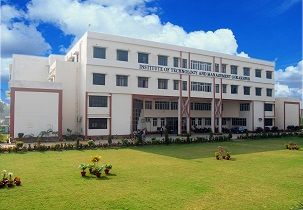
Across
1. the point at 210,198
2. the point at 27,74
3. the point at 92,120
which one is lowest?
the point at 210,198

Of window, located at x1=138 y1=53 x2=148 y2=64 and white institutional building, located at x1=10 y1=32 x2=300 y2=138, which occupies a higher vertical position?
window, located at x1=138 y1=53 x2=148 y2=64

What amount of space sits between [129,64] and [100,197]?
26239mm

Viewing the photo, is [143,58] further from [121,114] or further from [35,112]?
[35,112]

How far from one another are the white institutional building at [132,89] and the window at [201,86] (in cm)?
13

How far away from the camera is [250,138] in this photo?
3512cm

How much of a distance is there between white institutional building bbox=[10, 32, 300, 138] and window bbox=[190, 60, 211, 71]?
0.44 feet

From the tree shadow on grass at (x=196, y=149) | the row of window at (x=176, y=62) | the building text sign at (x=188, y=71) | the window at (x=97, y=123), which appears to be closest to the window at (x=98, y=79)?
the row of window at (x=176, y=62)

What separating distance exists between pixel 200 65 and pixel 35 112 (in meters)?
22.0

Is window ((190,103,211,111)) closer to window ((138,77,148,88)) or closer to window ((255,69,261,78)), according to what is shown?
window ((255,69,261,78))

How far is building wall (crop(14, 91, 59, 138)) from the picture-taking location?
2953 centimetres

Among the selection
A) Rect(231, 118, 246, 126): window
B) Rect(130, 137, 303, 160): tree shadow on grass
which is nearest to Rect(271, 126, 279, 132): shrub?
Rect(231, 118, 246, 126): window

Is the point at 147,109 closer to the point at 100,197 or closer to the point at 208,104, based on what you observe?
the point at 208,104

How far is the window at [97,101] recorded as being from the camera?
32.8 meters

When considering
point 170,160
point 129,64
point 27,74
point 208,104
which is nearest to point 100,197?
point 170,160
